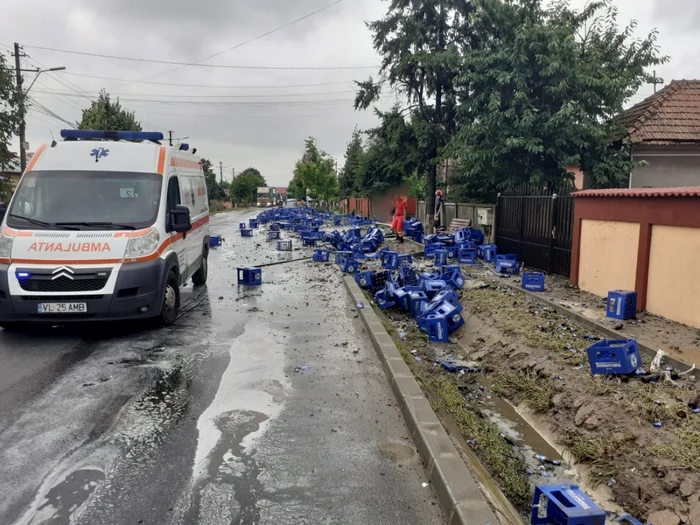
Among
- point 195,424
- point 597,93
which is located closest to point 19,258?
point 195,424

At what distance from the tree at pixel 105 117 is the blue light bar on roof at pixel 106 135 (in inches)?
829

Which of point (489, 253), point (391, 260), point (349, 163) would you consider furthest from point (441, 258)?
point (349, 163)

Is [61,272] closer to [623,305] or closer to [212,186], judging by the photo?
[623,305]

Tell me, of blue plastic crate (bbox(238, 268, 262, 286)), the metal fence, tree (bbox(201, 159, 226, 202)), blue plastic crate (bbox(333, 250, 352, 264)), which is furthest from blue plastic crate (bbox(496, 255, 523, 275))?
tree (bbox(201, 159, 226, 202))

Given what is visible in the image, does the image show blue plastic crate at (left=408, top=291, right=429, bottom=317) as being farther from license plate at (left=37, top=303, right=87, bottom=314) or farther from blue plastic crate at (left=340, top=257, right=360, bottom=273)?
license plate at (left=37, top=303, right=87, bottom=314)

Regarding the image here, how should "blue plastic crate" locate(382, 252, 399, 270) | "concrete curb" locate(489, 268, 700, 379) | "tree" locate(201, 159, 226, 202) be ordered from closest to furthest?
1. "concrete curb" locate(489, 268, 700, 379)
2. "blue plastic crate" locate(382, 252, 399, 270)
3. "tree" locate(201, 159, 226, 202)

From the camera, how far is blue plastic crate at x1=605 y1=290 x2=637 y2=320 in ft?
26.2

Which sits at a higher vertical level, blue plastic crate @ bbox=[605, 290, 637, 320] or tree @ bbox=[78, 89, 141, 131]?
tree @ bbox=[78, 89, 141, 131]

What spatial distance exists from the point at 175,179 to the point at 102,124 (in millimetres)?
23013

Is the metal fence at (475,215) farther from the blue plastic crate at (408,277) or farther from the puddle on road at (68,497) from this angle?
the puddle on road at (68,497)

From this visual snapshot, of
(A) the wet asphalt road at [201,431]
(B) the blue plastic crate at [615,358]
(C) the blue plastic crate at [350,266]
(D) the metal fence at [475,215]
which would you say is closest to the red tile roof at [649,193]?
(B) the blue plastic crate at [615,358]

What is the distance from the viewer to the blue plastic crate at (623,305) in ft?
26.2

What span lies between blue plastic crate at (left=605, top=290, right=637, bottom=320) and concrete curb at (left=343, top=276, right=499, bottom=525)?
4188mm

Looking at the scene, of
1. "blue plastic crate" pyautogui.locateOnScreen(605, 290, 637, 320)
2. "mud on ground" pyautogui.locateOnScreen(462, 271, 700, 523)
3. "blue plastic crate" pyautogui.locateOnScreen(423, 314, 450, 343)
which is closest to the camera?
"mud on ground" pyautogui.locateOnScreen(462, 271, 700, 523)
